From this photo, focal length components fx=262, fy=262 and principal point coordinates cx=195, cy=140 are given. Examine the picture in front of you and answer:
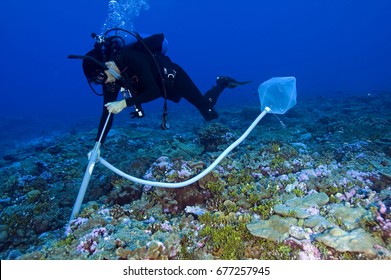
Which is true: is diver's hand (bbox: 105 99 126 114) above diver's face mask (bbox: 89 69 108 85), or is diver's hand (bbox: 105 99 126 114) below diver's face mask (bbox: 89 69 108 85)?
below

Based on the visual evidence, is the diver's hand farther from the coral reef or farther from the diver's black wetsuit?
the coral reef

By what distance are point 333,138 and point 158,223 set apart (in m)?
8.80

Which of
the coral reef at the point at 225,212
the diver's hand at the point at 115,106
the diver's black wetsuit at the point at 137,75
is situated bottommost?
the coral reef at the point at 225,212

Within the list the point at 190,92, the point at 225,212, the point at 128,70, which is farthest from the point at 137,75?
the point at 225,212

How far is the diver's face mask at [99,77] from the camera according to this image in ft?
16.3

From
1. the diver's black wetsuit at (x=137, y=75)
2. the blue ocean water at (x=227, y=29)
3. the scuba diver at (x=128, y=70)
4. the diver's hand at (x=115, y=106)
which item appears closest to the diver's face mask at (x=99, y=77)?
the scuba diver at (x=128, y=70)

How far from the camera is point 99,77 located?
16.4 feet

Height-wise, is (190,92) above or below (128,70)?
below

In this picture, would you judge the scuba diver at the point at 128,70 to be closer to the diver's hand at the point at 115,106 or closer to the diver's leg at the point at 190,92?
the diver's hand at the point at 115,106

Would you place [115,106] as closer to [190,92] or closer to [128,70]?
[128,70]

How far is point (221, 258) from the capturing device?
11.8 feet

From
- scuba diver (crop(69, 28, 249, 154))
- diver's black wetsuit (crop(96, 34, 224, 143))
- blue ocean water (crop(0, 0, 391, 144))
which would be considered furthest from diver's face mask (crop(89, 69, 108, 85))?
blue ocean water (crop(0, 0, 391, 144))

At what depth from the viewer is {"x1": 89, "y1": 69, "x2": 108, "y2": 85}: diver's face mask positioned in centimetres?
496
